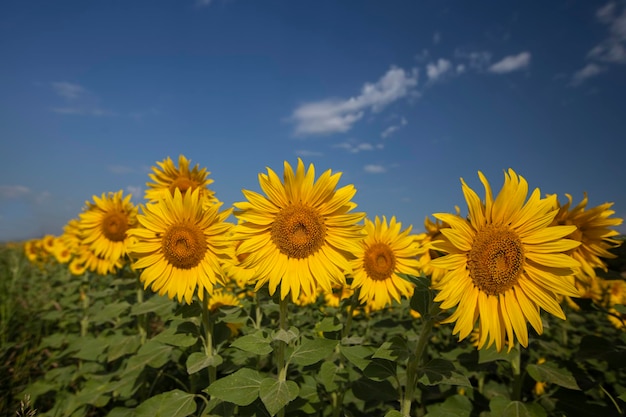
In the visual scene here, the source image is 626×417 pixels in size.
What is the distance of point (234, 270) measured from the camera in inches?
131

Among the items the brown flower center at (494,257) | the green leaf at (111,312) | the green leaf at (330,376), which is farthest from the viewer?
the green leaf at (111,312)

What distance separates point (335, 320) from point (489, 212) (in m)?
1.47

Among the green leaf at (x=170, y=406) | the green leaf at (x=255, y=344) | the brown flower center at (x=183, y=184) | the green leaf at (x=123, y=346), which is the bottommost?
the green leaf at (x=170, y=406)

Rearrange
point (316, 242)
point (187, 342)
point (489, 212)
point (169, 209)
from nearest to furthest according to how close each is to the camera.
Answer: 1. point (489, 212)
2. point (316, 242)
3. point (187, 342)
4. point (169, 209)

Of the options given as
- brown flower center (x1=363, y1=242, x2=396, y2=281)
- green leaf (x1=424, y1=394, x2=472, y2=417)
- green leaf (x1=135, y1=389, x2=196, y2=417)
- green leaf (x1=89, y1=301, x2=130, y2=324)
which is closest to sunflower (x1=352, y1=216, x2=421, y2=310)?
brown flower center (x1=363, y1=242, x2=396, y2=281)

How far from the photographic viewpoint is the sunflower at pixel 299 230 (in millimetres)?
2680

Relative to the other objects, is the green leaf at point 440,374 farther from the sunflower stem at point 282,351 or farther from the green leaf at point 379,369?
the sunflower stem at point 282,351

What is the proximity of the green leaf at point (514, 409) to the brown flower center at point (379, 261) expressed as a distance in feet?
4.96

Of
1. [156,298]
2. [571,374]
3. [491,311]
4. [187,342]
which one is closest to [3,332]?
[156,298]

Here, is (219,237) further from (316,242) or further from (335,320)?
(335,320)

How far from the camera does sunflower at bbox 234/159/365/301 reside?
2.68m

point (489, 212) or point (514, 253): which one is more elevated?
point (489, 212)

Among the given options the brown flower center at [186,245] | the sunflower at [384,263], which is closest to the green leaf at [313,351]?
the brown flower center at [186,245]

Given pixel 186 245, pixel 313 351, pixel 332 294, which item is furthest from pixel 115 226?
pixel 313 351
